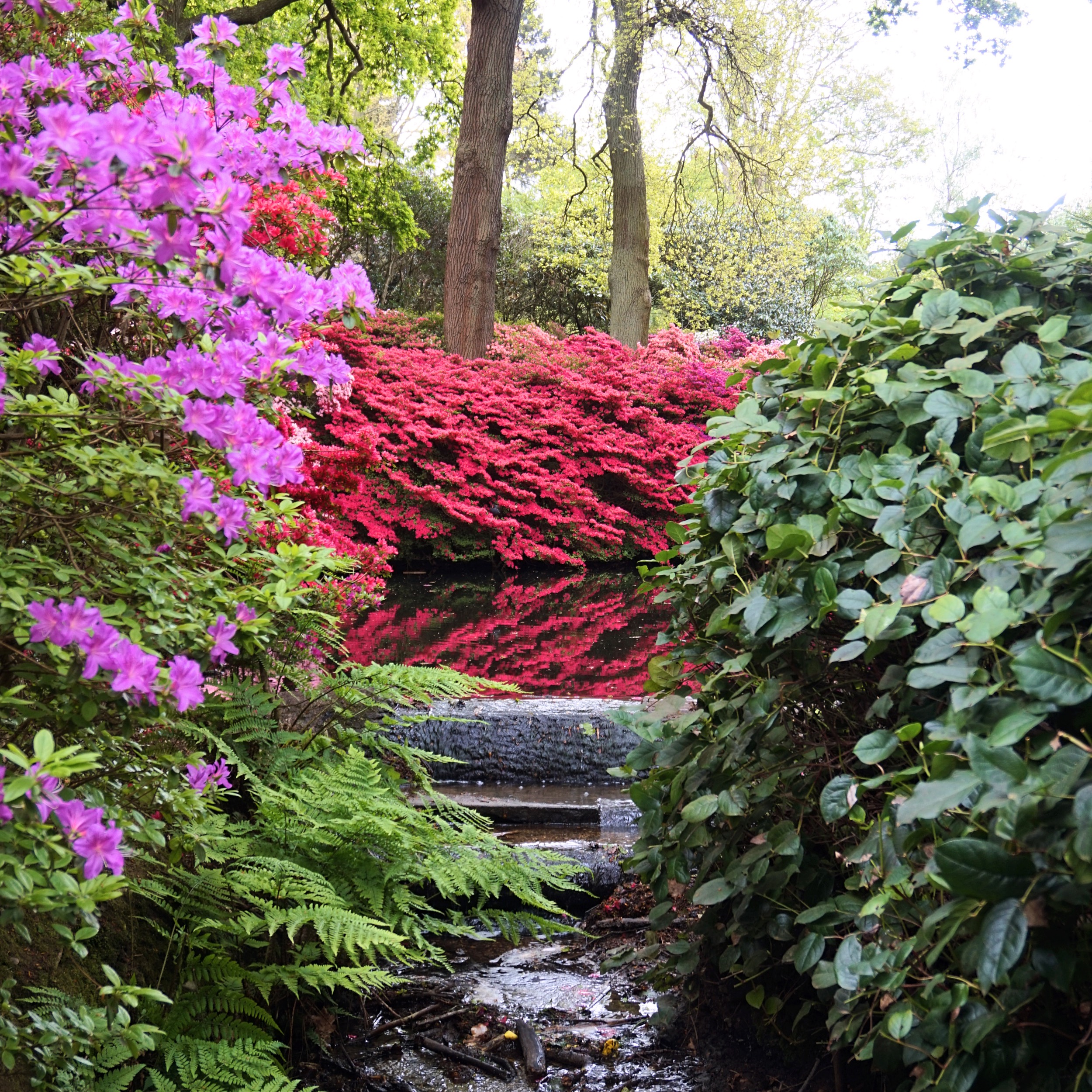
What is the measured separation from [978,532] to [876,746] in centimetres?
34

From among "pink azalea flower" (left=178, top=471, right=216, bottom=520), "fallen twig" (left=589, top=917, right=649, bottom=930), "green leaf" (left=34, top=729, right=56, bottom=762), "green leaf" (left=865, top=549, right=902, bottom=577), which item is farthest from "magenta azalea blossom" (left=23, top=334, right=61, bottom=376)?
"fallen twig" (left=589, top=917, right=649, bottom=930)

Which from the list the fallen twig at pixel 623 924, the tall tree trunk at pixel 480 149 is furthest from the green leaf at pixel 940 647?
the tall tree trunk at pixel 480 149

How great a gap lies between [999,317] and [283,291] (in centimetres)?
121

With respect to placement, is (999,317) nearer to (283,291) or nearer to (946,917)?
(946,917)

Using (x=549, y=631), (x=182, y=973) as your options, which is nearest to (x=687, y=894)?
(x=182, y=973)

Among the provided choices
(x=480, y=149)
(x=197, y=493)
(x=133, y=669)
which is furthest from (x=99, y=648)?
(x=480, y=149)

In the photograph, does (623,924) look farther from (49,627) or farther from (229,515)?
(49,627)

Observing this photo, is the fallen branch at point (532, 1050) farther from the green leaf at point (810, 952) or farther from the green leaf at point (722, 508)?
the green leaf at point (722, 508)

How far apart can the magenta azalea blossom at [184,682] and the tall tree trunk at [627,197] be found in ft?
42.6

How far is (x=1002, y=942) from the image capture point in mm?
1012

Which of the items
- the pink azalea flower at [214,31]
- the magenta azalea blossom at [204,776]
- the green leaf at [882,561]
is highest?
the pink azalea flower at [214,31]

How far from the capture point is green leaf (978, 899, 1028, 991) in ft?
3.30

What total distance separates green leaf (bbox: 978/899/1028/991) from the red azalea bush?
307 inches

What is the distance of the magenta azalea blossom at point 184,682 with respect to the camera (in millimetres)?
1328
